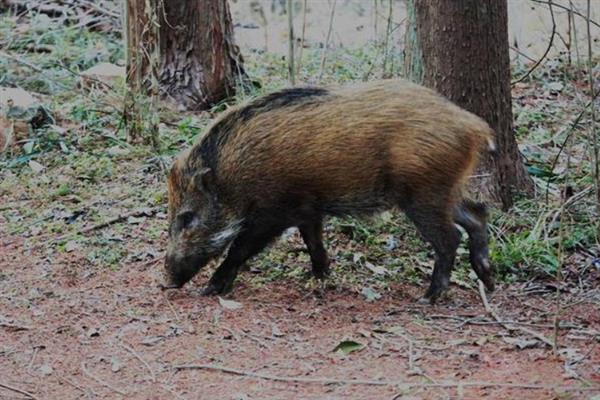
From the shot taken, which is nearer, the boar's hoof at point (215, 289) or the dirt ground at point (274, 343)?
the dirt ground at point (274, 343)

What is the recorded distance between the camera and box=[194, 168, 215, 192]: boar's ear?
5728mm

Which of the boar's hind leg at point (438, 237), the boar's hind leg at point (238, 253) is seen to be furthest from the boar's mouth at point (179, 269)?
the boar's hind leg at point (438, 237)

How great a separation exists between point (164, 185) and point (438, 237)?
2690 mm

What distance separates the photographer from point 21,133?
8.49m

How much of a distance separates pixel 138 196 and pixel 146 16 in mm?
1608

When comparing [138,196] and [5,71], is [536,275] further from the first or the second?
[5,71]

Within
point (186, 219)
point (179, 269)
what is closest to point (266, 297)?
point (179, 269)

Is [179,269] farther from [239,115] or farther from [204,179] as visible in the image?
[239,115]

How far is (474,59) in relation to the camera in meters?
6.37

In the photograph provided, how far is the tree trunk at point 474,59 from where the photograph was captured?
20.7 ft

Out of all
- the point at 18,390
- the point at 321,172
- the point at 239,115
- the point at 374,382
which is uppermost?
the point at 239,115

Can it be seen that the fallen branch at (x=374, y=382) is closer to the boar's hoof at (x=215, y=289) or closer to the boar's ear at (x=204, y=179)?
the boar's hoof at (x=215, y=289)

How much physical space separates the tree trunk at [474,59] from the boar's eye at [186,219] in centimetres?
183

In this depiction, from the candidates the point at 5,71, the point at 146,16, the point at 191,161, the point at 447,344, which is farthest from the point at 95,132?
the point at 447,344
